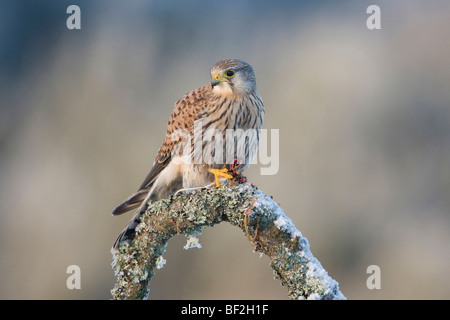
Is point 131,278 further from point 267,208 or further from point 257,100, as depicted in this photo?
point 257,100

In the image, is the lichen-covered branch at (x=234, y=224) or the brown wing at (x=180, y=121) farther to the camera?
the brown wing at (x=180, y=121)

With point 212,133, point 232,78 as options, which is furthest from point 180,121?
point 232,78

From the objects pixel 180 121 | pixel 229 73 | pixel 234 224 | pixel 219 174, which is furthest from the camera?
pixel 180 121

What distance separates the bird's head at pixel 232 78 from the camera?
222 cm

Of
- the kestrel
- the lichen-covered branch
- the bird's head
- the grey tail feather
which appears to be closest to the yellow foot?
the lichen-covered branch

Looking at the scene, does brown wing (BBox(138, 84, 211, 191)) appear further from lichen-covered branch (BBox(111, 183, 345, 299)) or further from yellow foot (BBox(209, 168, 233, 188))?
lichen-covered branch (BBox(111, 183, 345, 299))

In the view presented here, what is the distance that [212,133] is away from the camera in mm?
2312

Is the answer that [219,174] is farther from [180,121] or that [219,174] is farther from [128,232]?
[180,121]

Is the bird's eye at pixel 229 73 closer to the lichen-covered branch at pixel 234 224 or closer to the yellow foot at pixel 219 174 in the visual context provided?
the yellow foot at pixel 219 174

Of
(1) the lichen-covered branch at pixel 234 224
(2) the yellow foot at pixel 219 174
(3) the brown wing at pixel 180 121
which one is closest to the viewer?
(1) the lichen-covered branch at pixel 234 224

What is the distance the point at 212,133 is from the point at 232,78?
10.1 inches

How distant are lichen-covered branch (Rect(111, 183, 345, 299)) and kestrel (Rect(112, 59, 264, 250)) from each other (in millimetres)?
607

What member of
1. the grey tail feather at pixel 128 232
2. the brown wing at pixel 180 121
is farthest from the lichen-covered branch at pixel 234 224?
the brown wing at pixel 180 121

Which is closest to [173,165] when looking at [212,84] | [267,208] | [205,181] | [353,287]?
[205,181]
